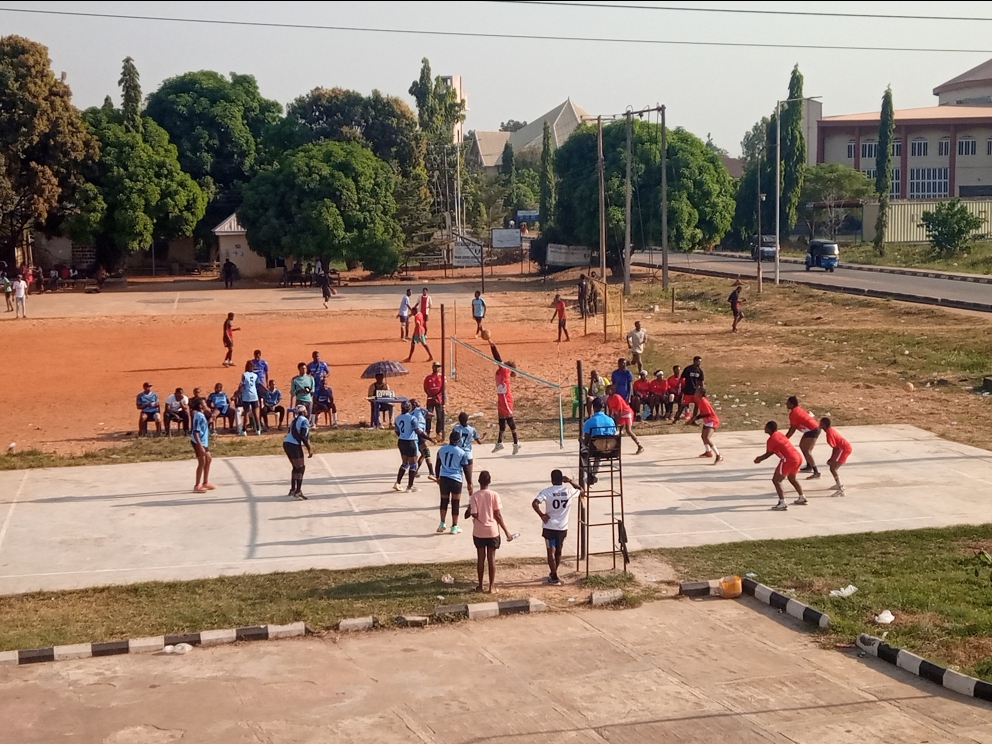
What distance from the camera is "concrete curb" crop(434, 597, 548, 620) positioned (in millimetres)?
12016

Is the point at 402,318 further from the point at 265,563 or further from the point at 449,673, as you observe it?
the point at 449,673

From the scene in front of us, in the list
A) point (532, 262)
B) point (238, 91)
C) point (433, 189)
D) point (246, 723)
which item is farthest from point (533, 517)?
point (433, 189)

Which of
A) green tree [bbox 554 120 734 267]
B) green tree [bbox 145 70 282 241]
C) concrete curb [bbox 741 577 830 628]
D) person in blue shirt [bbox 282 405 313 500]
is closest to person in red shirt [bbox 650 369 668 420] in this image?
person in blue shirt [bbox 282 405 313 500]

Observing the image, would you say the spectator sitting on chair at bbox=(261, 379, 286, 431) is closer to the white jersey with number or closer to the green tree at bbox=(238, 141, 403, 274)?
the white jersey with number

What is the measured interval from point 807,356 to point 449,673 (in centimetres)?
2338

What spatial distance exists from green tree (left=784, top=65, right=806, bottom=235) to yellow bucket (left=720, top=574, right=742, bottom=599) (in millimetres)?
67554

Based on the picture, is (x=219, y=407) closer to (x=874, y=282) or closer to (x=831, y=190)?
(x=874, y=282)

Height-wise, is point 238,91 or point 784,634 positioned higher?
point 238,91

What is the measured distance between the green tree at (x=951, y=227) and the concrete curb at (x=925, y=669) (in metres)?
56.0

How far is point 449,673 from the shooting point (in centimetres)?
1049

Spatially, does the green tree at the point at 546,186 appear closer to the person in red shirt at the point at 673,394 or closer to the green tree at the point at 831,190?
the green tree at the point at 831,190

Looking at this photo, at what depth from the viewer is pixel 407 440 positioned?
1680 cm

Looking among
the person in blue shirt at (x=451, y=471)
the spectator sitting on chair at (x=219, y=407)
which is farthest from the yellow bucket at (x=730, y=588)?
the spectator sitting on chair at (x=219, y=407)

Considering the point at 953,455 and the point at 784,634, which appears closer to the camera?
the point at 784,634
